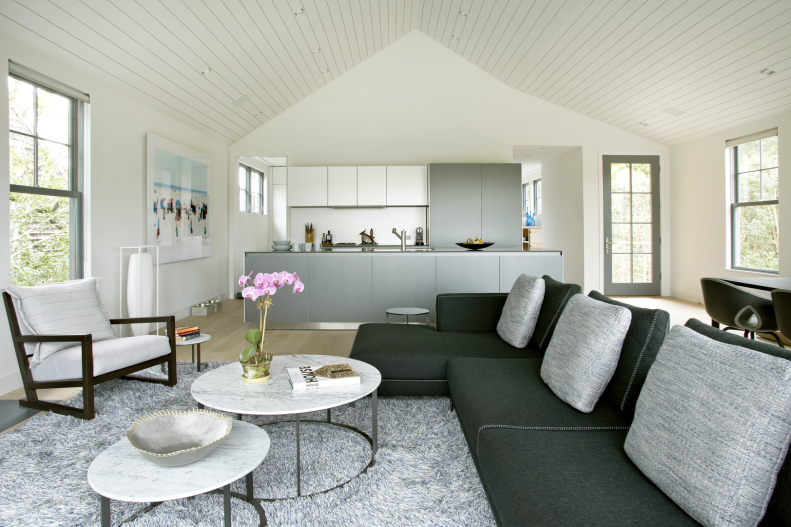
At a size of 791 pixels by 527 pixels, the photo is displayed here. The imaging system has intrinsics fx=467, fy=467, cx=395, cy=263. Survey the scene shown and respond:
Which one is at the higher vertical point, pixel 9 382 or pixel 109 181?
pixel 109 181

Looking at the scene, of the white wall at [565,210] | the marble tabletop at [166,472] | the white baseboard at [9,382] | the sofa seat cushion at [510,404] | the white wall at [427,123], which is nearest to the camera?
the marble tabletop at [166,472]

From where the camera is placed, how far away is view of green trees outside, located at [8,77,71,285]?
11.6ft

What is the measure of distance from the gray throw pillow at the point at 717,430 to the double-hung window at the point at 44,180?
166 inches

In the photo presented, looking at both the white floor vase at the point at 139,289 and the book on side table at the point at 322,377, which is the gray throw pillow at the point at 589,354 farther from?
the white floor vase at the point at 139,289

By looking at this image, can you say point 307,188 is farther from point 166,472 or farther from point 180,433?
point 166,472

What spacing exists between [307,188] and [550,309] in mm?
5166

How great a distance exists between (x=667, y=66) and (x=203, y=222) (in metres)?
6.03

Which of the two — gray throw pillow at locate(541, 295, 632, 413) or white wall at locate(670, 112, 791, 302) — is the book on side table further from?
white wall at locate(670, 112, 791, 302)

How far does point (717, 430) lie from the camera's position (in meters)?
1.06

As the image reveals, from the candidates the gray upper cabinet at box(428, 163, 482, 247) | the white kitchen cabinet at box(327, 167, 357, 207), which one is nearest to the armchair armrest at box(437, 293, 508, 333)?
the gray upper cabinet at box(428, 163, 482, 247)

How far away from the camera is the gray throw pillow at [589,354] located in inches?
69.2

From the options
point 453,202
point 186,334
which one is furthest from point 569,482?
point 453,202

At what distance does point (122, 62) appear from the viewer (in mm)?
4246

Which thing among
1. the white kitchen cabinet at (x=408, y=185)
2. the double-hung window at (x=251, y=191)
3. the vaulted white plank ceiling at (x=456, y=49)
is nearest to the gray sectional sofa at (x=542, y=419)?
the vaulted white plank ceiling at (x=456, y=49)
